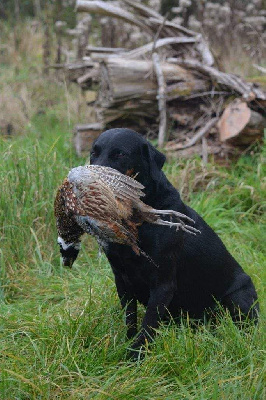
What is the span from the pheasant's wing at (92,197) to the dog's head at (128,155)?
1.18ft

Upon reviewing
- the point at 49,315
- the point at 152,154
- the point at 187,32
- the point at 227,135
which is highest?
the point at 187,32

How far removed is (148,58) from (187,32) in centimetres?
59

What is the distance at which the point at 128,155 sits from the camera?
2879 mm

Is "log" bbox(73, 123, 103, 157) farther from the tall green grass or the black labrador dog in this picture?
the black labrador dog

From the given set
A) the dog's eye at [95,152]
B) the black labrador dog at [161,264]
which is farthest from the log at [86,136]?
the dog's eye at [95,152]

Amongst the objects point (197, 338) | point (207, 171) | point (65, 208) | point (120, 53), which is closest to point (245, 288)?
point (197, 338)

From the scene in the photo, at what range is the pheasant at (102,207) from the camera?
2.44 m

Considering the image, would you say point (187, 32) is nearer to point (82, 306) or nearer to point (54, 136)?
point (54, 136)

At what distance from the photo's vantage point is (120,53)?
6.58m

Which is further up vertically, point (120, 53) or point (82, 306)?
point (120, 53)

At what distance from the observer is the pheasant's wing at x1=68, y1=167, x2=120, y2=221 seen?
7.97 feet

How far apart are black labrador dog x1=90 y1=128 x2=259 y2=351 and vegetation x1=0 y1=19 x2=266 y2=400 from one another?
0.35 feet

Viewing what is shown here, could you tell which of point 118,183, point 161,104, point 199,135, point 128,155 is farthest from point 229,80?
point 118,183

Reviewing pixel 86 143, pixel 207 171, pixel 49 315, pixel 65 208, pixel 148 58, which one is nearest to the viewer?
pixel 65 208
